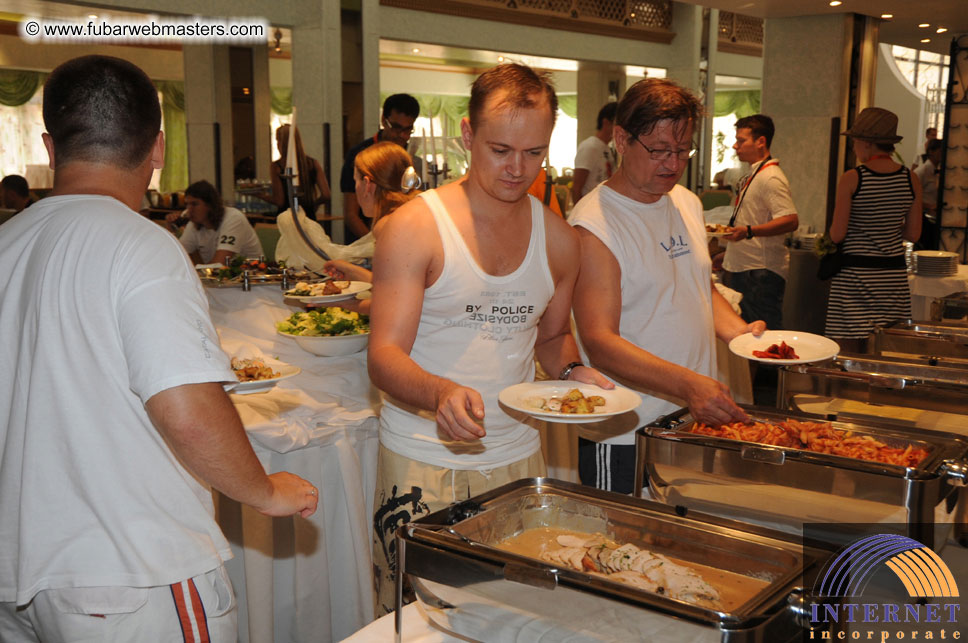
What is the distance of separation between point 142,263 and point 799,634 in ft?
2.46

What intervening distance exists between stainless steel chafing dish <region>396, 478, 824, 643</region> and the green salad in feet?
3.73

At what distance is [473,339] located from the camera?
1.33 meters

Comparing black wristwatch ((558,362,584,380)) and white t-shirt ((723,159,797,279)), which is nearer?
black wristwatch ((558,362,584,380))

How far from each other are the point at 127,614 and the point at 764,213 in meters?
3.27

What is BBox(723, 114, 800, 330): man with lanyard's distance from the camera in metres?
3.68

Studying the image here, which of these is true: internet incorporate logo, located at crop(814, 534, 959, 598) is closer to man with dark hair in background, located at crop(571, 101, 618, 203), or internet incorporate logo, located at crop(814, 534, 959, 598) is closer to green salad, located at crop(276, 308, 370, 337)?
green salad, located at crop(276, 308, 370, 337)

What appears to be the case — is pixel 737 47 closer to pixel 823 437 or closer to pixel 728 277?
pixel 728 277

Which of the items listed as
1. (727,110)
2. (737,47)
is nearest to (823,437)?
(737,47)

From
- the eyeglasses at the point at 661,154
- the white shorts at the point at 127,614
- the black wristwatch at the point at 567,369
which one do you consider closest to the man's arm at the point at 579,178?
the eyeglasses at the point at 661,154

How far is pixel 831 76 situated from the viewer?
553 centimetres

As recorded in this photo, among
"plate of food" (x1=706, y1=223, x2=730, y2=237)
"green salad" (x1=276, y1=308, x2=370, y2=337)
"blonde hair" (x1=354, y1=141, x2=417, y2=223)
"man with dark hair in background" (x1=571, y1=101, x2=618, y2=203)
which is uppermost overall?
"man with dark hair in background" (x1=571, y1=101, x2=618, y2=203)

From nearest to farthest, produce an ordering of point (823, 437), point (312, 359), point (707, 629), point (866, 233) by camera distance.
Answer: point (707, 629)
point (823, 437)
point (312, 359)
point (866, 233)

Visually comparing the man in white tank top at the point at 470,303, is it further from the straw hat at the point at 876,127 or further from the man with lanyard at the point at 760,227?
the man with lanyard at the point at 760,227

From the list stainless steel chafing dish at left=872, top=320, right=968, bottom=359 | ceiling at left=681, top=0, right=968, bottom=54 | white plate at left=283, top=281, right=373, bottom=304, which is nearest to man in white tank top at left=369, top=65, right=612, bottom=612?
white plate at left=283, top=281, right=373, bottom=304
